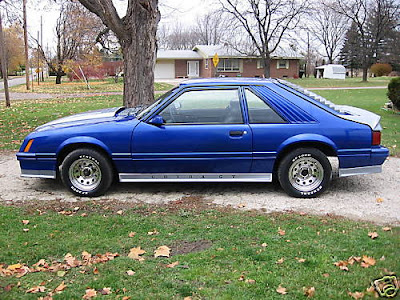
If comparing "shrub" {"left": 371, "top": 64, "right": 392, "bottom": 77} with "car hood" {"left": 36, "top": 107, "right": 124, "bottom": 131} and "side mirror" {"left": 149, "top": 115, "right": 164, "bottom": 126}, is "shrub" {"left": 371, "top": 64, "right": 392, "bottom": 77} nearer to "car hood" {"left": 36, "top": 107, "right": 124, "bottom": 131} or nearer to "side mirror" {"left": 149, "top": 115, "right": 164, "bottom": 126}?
"car hood" {"left": 36, "top": 107, "right": 124, "bottom": 131}

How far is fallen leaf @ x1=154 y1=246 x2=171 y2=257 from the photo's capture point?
155 inches

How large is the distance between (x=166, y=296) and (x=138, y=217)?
1.81 m

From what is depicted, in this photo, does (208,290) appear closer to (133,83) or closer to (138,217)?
(138,217)

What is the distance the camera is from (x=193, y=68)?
55500 mm

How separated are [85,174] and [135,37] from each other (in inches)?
192

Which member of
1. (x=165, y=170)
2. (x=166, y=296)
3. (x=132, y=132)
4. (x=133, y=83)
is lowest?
(x=166, y=296)

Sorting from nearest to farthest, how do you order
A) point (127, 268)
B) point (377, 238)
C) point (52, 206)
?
point (127, 268), point (377, 238), point (52, 206)

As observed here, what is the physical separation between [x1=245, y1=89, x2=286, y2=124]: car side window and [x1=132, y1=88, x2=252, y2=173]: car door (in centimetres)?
13

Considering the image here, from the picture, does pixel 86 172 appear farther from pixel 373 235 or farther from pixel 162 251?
pixel 373 235

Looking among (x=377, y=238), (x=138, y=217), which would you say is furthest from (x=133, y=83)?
(x=377, y=238)

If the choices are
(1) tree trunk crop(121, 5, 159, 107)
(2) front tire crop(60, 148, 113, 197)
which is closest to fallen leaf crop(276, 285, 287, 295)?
(2) front tire crop(60, 148, 113, 197)

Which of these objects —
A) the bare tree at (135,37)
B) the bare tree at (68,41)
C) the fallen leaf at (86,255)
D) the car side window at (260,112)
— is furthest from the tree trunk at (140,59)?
the bare tree at (68,41)

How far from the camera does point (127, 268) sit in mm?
3666

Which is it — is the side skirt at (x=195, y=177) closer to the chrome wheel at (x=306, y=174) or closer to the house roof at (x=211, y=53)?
the chrome wheel at (x=306, y=174)
